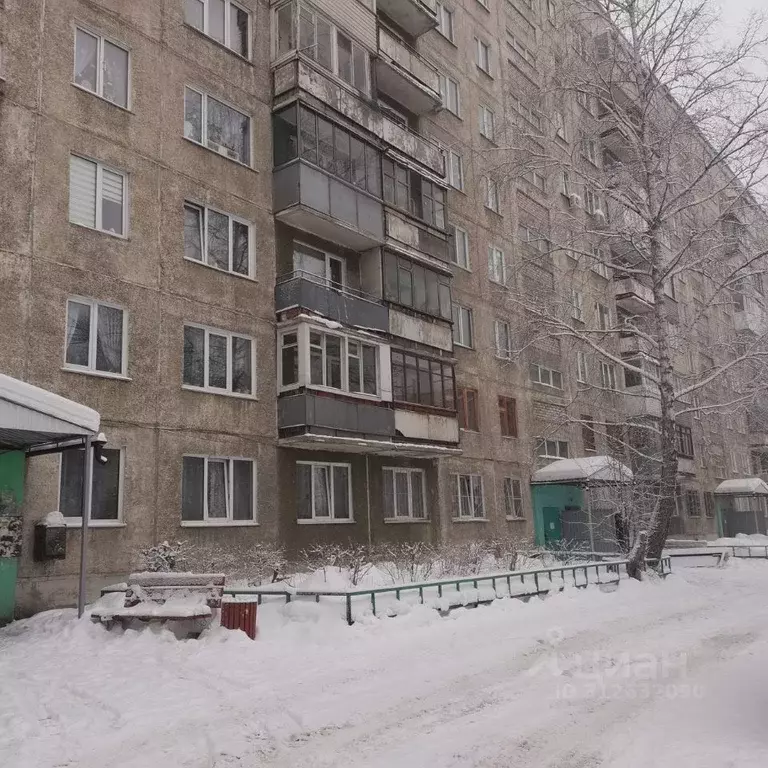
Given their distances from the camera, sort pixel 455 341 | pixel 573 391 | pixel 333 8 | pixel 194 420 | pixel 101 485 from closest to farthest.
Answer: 1. pixel 101 485
2. pixel 194 420
3. pixel 333 8
4. pixel 455 341
5. pixel 573 391

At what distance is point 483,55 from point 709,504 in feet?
90.1

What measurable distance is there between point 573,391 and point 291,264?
16.1 m

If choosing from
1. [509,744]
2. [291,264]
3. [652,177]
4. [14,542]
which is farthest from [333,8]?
[509,744]

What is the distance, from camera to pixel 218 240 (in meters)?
17.7

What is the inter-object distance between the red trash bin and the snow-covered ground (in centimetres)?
22

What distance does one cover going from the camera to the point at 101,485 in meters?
14.4

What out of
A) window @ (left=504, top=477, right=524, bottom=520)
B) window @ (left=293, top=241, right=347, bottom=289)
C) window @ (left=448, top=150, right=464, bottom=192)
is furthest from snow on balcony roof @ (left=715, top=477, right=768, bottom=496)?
window @ (left=293, top=241, right=347, bottom=289)

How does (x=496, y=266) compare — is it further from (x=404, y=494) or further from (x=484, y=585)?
(x=484, y=585)

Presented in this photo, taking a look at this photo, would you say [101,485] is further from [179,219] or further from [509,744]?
[509,744]

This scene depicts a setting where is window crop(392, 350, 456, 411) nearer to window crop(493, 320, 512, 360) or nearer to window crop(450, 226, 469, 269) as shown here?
window crop(493, 320, 512, 360)

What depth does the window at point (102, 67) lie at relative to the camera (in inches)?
618

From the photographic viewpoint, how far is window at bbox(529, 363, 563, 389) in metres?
29.0

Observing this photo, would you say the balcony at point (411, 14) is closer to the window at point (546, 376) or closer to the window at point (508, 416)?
the window at point (546, 376)

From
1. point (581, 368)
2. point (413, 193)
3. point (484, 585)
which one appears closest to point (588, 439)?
point (581, 368)
